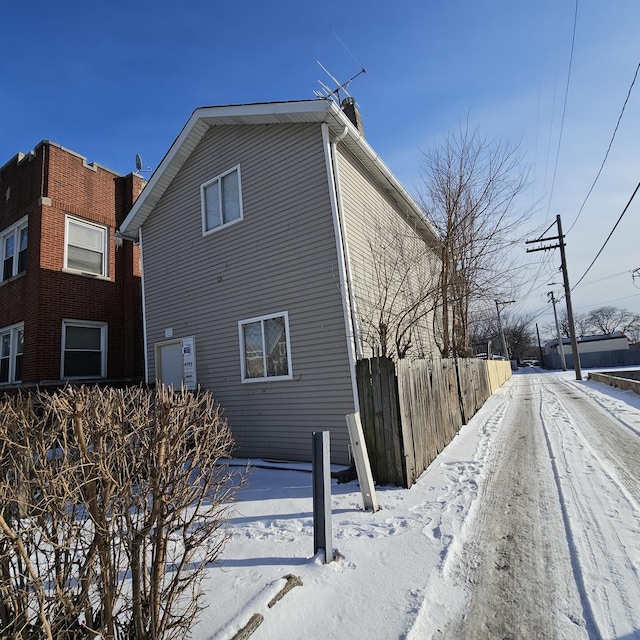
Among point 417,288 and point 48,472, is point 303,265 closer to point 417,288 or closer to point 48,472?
point 417,288

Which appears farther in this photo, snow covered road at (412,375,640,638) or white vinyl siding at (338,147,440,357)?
white vinyl siding at (338,147,440,357)

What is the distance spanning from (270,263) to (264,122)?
320cm

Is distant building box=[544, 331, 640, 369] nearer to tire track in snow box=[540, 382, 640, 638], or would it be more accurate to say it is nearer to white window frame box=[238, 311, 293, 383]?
tire track in snow box=[540, 382, 640, 638]

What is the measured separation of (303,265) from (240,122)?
13.3ft

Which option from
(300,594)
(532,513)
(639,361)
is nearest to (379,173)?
(532,513)

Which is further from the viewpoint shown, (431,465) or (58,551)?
(431,465)

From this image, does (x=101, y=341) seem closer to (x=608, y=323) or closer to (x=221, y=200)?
(x=221, y=200)

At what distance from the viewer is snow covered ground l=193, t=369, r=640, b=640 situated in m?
2.51

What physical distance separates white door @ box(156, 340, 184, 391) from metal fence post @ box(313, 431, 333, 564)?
22.4ft

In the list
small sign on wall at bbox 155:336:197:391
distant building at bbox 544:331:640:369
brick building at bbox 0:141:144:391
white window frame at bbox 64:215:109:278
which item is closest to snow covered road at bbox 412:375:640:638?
small sign on wall at bbox 155:336:197:391

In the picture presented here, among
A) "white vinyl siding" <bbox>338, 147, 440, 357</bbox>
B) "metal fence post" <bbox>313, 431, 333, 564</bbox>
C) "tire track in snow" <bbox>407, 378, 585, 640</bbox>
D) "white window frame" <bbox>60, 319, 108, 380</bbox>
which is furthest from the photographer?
"white window frame" <bbox>60, 319, 108, 380</bbox>

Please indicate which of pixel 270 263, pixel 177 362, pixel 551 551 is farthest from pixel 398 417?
pixel 177 362

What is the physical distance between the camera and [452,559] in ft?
10.7

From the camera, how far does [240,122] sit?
29.2 ft
